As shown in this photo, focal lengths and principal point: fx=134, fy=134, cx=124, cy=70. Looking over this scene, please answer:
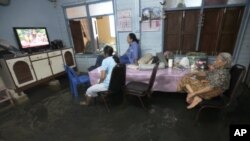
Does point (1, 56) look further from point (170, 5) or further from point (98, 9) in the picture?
point (170, 5)

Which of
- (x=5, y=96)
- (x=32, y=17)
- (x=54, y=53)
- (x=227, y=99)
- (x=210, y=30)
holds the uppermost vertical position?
(x=32, y=17)

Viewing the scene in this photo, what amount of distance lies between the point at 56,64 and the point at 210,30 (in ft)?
13.3

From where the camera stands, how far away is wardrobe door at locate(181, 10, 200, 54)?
121 inches

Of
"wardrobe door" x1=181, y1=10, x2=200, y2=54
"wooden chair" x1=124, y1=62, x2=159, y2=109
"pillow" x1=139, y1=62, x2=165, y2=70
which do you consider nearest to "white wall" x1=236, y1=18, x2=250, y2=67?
"wardrobe door" x1=181, y1=10, x2=200, y2=54

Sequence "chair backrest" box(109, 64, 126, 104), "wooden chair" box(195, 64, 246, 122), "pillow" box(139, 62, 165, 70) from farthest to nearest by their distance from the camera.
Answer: "pillow" box(139, 62, 165, 70)
"chair backrest" box(109, 64, 126, 104)
"wooden chair" box(195, 64, 246, 122)

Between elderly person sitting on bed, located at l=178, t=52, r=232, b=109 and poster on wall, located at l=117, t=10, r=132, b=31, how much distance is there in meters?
2.23

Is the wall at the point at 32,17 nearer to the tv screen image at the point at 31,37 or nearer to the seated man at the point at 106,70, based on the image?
the tv screen image at the point at 31,37

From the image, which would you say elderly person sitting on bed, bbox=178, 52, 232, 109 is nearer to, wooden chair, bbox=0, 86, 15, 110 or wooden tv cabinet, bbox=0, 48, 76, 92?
wooden tv cabinet, bbox=0, 48, 76, 92

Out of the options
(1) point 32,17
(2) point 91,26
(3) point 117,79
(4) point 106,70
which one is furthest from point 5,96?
(2) point 91,26

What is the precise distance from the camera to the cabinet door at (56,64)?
3.69m

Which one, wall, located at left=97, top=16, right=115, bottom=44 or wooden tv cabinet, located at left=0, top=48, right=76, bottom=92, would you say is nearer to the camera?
wooden tv cabinet, located at left=0, top=48, right=76, bottom=92

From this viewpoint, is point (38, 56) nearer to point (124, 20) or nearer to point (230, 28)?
point (124, 20)

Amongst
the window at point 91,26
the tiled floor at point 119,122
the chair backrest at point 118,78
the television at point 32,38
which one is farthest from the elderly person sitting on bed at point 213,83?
the television at point 32,38

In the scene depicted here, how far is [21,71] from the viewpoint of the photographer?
9.96ft
